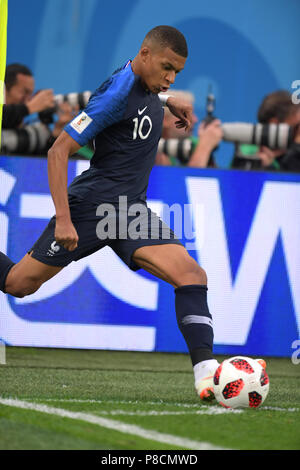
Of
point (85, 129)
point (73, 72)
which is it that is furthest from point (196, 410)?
point (73, 72)

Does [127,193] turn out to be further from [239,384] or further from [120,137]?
[239,384]

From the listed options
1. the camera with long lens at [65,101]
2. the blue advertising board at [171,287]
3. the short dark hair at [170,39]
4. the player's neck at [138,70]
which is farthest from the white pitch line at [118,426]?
the camera with long lens at [65,101]

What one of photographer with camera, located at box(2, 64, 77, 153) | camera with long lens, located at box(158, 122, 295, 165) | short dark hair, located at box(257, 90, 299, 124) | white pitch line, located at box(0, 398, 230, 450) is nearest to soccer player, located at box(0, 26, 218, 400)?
white pitch line, located at box(0, 398, 230, 450)

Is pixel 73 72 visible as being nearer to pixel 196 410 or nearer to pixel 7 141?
pixel 7 141

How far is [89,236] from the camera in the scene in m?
4.42

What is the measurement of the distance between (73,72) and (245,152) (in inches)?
127

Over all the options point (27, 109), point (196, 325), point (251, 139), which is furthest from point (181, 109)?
point (27, 109)

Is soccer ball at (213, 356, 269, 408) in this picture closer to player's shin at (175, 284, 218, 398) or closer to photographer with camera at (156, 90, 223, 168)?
player's shin at (175, 284, 218, 398)

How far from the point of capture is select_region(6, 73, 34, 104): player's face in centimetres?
720

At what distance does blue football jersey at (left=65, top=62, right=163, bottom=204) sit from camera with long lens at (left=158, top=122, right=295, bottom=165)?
246cm

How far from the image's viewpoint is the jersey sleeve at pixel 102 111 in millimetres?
4059

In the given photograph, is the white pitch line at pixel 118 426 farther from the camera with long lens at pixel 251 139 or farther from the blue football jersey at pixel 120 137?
the camera with long lens at pixel 251 139

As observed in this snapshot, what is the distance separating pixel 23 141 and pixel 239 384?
Result: 344cm

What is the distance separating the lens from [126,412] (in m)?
3.76
